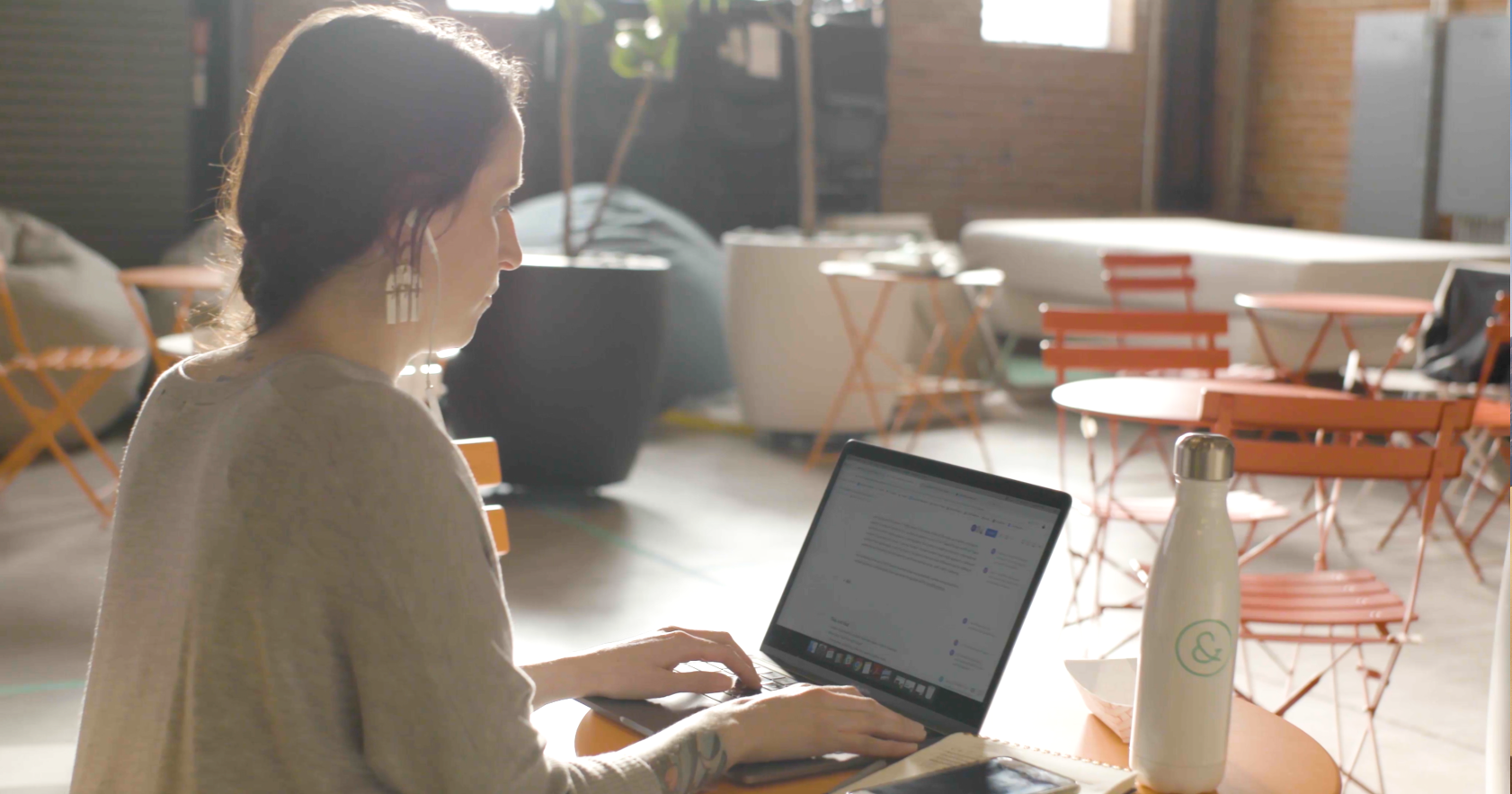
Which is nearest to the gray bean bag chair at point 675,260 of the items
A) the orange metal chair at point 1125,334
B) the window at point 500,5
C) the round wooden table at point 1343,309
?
the window at point 500,5

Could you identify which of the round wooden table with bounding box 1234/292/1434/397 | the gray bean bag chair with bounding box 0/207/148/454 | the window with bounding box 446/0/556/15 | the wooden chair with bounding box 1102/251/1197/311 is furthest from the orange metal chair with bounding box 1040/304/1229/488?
the window with bounding box 446/0/556/15

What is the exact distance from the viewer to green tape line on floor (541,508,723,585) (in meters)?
3.96

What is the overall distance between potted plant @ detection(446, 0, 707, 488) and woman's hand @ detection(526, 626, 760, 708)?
330cm

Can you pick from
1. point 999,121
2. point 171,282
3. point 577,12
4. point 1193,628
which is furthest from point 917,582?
point 999,121

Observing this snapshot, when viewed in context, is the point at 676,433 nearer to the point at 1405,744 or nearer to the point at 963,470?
the point at 1405,744

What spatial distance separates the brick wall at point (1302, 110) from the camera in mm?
9938

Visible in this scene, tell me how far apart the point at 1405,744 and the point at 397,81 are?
2.60 m

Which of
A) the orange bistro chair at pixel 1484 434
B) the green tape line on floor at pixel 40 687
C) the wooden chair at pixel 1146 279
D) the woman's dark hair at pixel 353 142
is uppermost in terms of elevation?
the woman's dark hair at pixel 353 142

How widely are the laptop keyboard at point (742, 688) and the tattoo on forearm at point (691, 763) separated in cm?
16

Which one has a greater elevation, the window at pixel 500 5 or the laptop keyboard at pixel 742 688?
the window at pixel 500 5

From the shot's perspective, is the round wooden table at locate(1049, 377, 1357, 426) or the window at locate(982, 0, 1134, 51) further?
the window at locate(982, 0, 1134, 51)

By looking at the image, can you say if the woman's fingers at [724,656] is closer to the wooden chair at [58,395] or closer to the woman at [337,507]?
the woman at [337,507]

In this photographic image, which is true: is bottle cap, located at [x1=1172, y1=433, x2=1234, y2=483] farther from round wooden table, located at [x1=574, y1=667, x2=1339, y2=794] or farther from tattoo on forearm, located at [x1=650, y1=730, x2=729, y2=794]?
tattoo on forearm, located at [x1=650, y1=730, x2=729, y2=794]

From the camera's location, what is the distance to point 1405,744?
2797 millimetres
